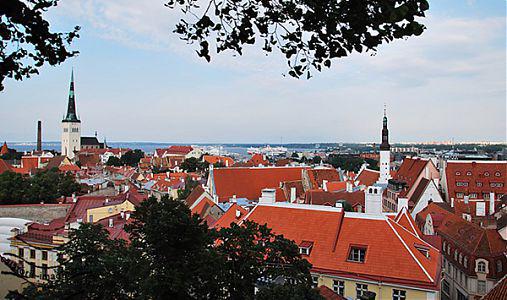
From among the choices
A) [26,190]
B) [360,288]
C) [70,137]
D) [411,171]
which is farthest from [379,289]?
[70,137]

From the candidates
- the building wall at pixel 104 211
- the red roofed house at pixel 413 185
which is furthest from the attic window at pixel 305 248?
the red roofed house at pixel 413 185

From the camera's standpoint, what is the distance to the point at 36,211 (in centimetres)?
2997

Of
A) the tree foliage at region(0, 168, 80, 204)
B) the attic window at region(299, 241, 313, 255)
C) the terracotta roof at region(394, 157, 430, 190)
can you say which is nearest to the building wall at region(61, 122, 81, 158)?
the tree foliage at region(0, 168, 80, 204)

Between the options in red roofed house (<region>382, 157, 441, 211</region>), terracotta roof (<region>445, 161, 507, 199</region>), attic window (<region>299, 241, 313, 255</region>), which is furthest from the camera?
terracotta roof (<region>445, 161, 507, 199</region>)

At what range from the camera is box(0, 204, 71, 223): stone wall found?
29417 mm

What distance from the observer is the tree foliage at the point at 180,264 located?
660 cm

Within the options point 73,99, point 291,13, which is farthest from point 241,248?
point 73,99

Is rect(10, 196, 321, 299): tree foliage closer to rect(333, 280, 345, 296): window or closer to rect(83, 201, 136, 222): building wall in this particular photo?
rect(333, 280, 345, 296): window

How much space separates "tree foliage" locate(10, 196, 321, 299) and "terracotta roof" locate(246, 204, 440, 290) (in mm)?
4867

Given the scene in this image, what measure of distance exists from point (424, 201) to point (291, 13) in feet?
95.4

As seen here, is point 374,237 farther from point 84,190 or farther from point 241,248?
point 84,190

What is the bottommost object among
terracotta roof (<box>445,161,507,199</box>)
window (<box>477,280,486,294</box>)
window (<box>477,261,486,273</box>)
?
window (<box>477,280,486,294</box>)

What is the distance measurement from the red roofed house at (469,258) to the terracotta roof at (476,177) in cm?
1261

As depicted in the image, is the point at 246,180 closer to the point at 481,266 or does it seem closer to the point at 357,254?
the point at 481,266
